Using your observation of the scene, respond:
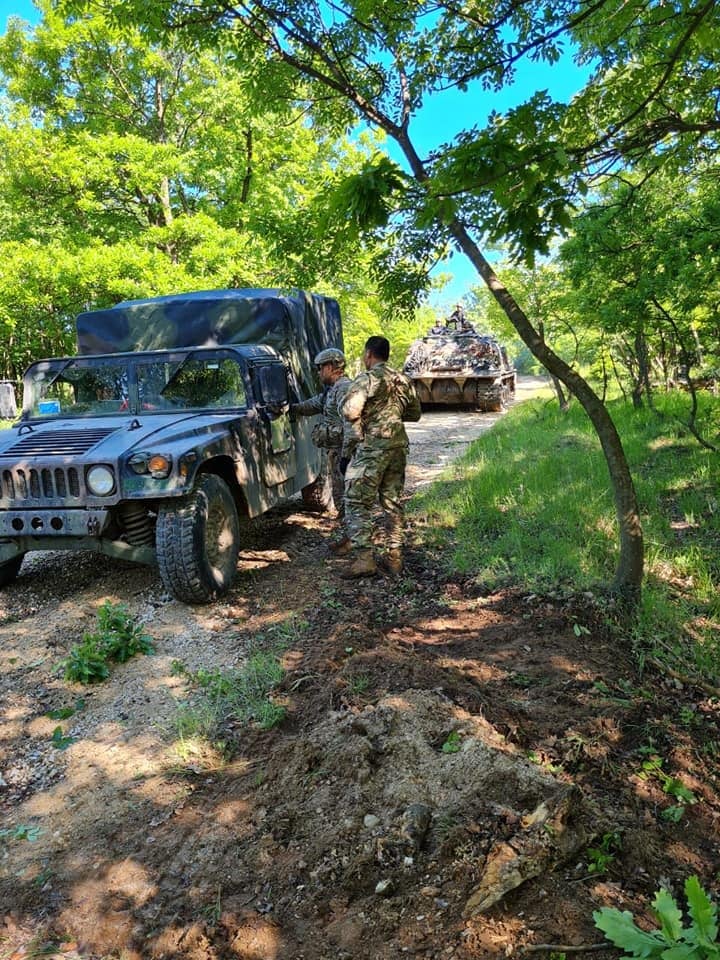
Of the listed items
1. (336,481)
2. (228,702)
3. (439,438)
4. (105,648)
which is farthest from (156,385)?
(439,438)

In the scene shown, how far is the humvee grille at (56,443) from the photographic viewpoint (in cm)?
432

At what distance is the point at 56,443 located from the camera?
4426 mm

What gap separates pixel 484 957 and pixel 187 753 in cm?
158

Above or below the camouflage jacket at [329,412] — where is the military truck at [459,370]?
above

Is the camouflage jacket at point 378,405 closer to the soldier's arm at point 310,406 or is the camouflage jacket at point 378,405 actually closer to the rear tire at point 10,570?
the soldier's arm at point 310,406

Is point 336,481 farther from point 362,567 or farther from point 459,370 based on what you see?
point 459,370

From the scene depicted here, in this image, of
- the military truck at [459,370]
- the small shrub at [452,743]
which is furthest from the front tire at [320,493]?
the military truck at [459,370]

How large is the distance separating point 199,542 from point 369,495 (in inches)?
56.2

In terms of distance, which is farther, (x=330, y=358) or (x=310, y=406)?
(x=310, y=406)

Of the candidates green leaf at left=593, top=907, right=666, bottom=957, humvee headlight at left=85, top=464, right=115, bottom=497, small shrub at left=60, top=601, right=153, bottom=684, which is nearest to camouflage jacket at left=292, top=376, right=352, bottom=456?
humvee headlight at left=85, top=464, right=115, bottom=497

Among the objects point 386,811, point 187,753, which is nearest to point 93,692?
point 187,753

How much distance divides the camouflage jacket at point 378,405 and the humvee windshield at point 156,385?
2.78 ft

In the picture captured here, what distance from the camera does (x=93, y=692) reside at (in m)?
3.50

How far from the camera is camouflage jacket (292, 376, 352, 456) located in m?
5.54
